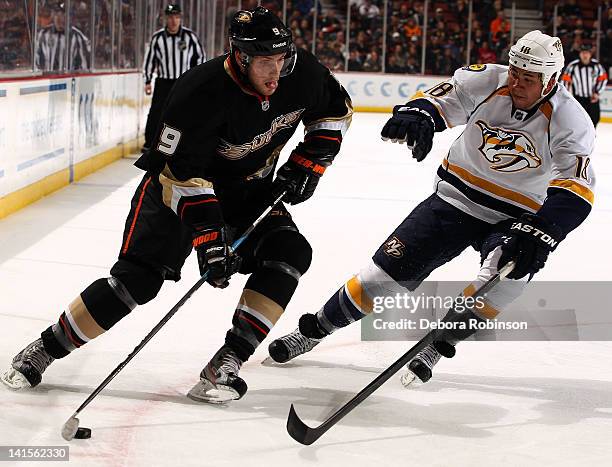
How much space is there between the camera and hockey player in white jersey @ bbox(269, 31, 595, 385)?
9.36 feet

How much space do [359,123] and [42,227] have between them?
28.4 feet

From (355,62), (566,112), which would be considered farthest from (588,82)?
(566,112)

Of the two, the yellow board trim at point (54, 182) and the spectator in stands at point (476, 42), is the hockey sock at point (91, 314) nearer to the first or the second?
the yellow board trim at point (54, 182)

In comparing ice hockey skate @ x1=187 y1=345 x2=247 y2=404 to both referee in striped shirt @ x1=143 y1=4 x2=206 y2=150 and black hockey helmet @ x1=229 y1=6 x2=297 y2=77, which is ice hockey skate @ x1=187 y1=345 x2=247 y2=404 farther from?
referee in striped shirt @ x1=143 y1=4 x2=206 y2=150

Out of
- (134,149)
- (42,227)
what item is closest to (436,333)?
(42,227)

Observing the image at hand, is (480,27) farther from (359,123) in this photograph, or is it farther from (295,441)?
(295,441)

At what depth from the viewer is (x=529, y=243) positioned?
2.75m

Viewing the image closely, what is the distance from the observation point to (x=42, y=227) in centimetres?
555

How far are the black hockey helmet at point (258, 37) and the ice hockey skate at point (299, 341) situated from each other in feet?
2.94

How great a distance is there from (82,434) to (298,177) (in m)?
1.01

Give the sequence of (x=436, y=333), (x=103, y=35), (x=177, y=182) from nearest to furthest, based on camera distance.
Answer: (x=177, y=182) < (x=436, y=333) < (x=103, y=35)

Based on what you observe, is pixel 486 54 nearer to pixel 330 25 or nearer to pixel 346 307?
pixel 330 25

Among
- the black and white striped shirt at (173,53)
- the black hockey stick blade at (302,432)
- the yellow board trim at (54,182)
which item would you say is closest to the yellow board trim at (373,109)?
the yellow board trim at (54,182)

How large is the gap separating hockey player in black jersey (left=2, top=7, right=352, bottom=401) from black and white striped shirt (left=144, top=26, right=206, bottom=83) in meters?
6.19
